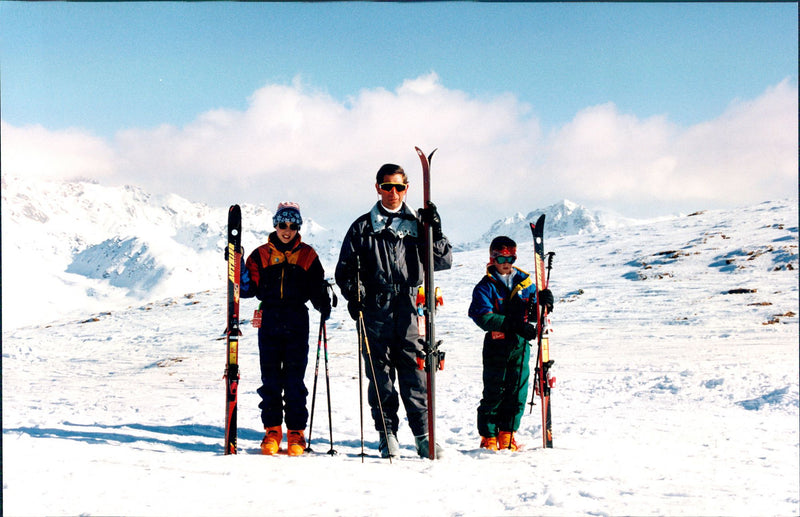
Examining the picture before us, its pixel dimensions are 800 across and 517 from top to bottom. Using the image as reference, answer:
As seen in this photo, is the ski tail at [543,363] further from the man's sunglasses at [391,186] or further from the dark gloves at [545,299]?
the man's sunglasses at [391,186]

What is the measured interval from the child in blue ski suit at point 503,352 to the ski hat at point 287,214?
157cm

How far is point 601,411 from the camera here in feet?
20.3

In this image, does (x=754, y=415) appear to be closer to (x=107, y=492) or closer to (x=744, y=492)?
(x=744, y=492)

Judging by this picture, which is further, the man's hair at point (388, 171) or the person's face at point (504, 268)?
the person's face at point (504, 268)

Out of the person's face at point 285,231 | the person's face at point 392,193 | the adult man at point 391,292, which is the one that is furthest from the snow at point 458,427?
the person's face at point 392,193

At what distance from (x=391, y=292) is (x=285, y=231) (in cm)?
101

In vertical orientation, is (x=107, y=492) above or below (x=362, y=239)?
below

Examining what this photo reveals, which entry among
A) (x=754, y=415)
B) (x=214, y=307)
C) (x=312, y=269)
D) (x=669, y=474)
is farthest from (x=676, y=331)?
(x=214, y=307)

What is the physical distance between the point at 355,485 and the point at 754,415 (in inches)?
176

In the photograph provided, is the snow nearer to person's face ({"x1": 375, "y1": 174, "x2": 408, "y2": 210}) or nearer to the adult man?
the adult man

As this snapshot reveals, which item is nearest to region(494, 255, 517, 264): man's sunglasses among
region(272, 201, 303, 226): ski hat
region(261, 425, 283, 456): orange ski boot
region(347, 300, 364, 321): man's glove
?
region(347, 300, 364, 321): man's glove

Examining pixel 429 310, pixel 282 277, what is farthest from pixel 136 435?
pixel 429 310

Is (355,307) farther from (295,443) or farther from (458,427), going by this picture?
(458,427)

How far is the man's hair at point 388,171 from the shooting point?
4.51 m
